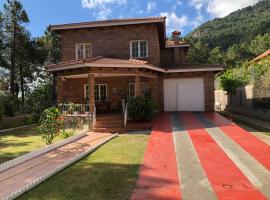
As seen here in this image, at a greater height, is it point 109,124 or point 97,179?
point 109,124

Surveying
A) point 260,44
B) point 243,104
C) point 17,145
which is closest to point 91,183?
point 17,145

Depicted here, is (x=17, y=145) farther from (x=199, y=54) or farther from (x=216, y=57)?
(x=216, y=57)

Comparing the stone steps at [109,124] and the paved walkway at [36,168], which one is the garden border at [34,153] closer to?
the paved walkway at [36,168]

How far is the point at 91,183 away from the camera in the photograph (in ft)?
21.6

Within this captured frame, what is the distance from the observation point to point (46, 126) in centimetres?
1102

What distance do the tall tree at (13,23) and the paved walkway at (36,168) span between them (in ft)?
58.0

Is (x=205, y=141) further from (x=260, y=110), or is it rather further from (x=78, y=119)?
(x=260, y=110)

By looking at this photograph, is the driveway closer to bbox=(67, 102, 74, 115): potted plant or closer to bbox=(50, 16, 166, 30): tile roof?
bbox=(67, 102, 74, 115): potted plant

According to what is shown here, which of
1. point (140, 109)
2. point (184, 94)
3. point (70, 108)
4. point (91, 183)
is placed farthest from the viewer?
point (184, 94)

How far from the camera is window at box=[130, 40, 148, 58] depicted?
19545 mm

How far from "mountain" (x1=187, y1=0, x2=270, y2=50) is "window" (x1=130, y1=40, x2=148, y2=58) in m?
45.9

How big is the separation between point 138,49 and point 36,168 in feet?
43.5

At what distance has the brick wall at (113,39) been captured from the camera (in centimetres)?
1927

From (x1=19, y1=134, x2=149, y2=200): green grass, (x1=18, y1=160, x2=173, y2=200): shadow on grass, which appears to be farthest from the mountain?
(x1=18, y1=160, x2=173, y2=200): shadow on grass
